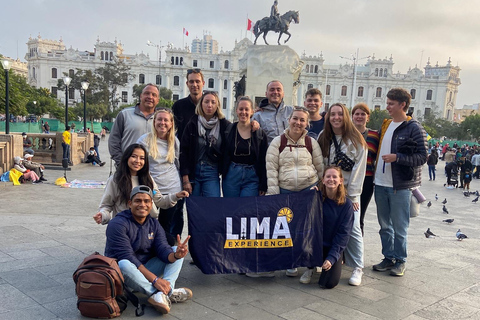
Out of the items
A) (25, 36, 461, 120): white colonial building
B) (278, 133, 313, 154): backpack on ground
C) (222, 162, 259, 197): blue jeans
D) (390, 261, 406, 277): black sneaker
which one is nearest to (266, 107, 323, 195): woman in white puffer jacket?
(278, 133, 313, 154): backpack on ground

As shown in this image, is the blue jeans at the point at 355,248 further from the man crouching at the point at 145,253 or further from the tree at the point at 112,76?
the tree at the point at 112,76

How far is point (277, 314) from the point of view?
126 inches

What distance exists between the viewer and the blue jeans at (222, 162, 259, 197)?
4.12 m

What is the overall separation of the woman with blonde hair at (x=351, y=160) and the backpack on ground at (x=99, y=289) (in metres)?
2.30

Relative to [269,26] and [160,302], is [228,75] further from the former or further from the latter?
[160,302]

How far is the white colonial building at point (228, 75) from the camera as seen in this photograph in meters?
74.8

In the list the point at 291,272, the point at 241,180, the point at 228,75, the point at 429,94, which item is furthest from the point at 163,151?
the point at 429,94

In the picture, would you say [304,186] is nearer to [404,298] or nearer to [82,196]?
[404,298]

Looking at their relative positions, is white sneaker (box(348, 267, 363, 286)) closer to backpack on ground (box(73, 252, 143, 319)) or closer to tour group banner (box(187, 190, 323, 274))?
tour group banner (box(187, 190, 323, 274))

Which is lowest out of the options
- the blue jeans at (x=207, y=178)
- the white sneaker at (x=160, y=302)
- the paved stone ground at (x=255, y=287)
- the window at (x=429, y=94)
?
the paved stone ground at (x=255, y=287)

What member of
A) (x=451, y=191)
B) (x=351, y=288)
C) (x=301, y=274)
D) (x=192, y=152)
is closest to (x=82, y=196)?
(x=192, y=152)

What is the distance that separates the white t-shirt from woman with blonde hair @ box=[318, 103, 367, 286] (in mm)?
353

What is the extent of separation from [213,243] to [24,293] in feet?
5.48

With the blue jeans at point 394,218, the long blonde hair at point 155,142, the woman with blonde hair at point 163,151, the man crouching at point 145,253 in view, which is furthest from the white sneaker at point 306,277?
the long blonde hair at point 155,142
